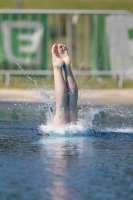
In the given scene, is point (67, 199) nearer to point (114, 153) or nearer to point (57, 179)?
point (57, 179)

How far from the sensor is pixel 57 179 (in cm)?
766

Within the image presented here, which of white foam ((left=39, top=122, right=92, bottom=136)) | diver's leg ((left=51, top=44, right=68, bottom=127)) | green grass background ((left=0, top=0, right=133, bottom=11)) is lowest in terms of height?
white foam ((left=39, top=122, right=92, bottom=136))

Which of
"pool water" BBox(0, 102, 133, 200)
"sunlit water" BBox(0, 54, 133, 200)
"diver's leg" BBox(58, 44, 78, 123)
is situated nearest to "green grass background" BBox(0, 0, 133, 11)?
"sunlit water" BBox(0, 54, 133, 200)

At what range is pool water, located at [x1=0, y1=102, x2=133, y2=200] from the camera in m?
7.16

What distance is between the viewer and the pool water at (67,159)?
7156mm

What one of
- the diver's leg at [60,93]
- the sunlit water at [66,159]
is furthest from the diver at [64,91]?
the sunlit water at [66,159]

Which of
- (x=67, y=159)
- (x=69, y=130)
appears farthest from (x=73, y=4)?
(x=67, y=159)

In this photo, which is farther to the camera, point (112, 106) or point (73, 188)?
point (112, 106)

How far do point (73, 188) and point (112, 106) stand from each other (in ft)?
26.2

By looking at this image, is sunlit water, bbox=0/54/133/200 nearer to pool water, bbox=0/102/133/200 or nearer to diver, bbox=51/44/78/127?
pool water, bbox=0/102/133/200

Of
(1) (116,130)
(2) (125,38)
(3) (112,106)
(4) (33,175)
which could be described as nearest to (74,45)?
(2) (125,38)

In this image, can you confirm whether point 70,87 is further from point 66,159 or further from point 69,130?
point 66,159

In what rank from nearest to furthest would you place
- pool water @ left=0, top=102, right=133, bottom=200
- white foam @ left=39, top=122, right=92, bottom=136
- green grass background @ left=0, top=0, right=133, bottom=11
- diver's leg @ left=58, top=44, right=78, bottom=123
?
pool water @ left=0, top=102, right=133, bottom=200 → white foam @ left=39, top=122, right=92, bottom=136 → diver's leg @ left=58, top=44, right=78, bottom=123 → green grass background @ left=0, top=0, right=133, bottom=11

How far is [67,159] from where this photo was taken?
8.82 metres
